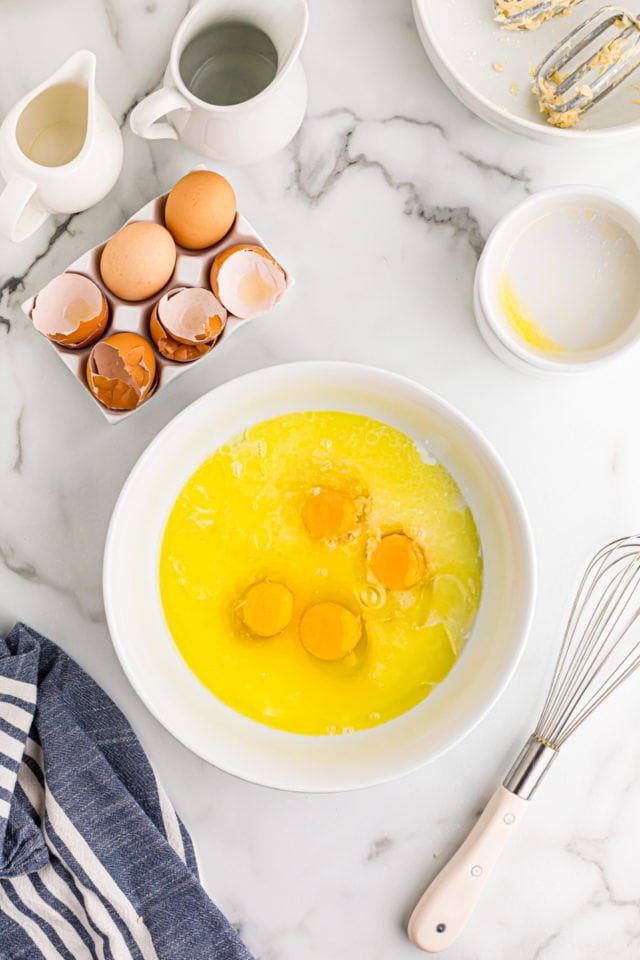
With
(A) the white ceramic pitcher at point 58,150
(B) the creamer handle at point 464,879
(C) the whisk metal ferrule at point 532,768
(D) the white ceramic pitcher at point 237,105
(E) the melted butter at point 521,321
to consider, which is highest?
(D) the white ceramic pitcher at point 237,105

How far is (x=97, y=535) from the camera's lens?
916 millimetres

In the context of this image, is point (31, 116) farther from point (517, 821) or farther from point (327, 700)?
point (517, 821)

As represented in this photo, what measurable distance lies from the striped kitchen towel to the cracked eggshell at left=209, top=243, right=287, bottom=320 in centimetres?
40

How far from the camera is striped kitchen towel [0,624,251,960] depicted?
0.87 m

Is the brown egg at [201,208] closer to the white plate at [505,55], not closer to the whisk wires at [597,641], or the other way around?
the white plate at [505,55]

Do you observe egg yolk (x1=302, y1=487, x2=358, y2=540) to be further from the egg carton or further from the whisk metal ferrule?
the whisk metal ferrule

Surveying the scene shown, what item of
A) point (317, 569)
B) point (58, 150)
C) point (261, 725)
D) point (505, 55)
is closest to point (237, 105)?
point (58, 150)

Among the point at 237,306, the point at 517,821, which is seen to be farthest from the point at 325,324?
the point at 517,821

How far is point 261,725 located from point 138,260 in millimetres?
476

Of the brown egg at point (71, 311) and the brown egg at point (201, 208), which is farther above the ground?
the brown egg at point (201, 208)

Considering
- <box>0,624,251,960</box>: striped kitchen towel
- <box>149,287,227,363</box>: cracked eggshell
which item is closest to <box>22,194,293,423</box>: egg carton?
<box>149,287,227,363</box>: cracked eggshell

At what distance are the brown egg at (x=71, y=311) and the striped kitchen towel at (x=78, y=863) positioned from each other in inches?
12.3

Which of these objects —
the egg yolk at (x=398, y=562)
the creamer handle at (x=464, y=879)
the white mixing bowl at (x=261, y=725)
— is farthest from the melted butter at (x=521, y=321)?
the creamer handle at (x=464, y=879)

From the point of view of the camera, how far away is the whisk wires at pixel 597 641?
0.91 metres
